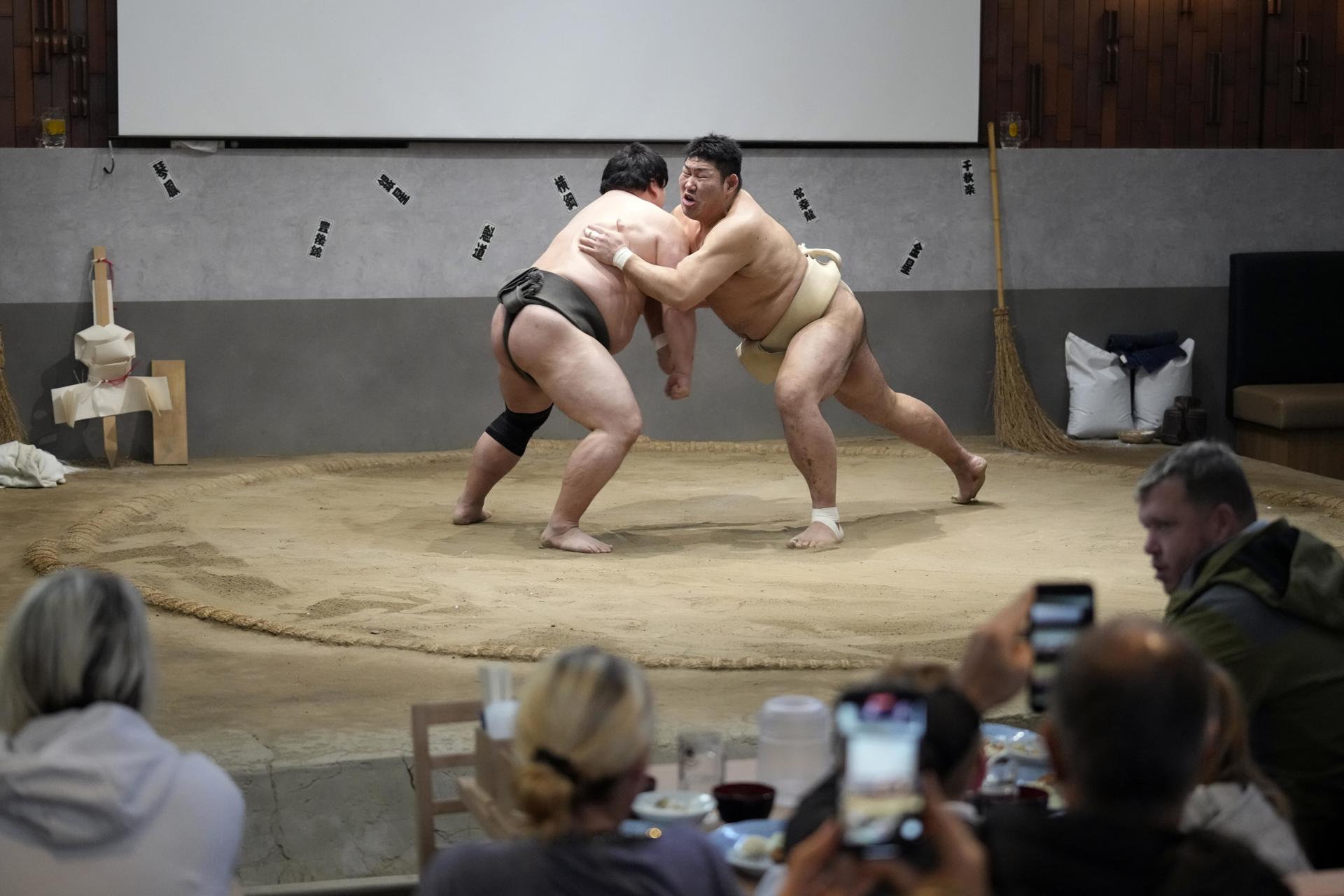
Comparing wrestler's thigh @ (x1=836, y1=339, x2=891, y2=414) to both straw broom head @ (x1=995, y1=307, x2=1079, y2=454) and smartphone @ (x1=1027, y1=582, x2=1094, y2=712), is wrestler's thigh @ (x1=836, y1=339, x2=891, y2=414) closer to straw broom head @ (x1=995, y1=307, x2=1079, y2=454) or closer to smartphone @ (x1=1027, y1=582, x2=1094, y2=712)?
straw broom head @ (x1=995, y1=307, x2=1079, y2=454)

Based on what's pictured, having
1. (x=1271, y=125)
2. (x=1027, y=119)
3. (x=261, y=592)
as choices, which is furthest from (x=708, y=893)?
(x=1271, y=125)

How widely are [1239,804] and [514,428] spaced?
3.20m

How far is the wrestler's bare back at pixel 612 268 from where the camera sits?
4191 millimetres

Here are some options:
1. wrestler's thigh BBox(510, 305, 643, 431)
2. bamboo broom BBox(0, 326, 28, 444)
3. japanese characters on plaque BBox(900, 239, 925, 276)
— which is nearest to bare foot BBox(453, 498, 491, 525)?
wrestler's thigh BBox(510, 305, 643, 431)

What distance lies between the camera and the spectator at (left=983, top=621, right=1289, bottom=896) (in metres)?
1.09

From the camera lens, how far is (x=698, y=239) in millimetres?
4352

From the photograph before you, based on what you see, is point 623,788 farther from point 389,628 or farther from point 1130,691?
point 389,628

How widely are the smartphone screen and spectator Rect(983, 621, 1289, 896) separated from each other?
0.18 meters

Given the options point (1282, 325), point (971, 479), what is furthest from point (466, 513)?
point (1282, 325)

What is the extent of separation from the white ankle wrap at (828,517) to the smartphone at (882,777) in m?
3.31

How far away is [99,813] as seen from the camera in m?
1.36

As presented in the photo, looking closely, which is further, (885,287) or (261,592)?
(885,287)

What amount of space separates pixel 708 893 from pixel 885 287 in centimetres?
558

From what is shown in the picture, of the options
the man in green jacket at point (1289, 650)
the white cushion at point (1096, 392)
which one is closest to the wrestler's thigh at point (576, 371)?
the man in green jacket at point (1289, 650)
